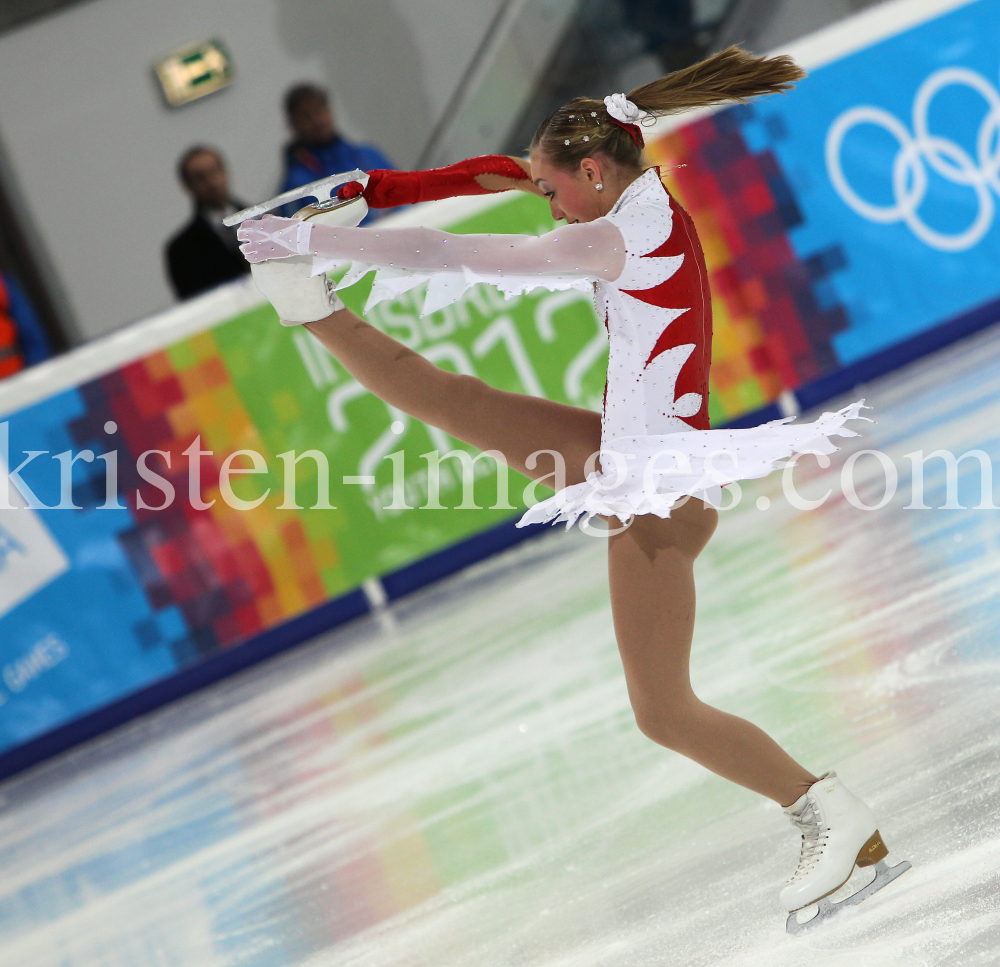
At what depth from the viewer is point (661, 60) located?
23.1 ft

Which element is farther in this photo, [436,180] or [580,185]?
[436,180]

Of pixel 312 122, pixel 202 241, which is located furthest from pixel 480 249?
pixel 312 122

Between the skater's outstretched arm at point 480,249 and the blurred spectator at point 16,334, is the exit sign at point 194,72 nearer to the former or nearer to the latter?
the blurred spectator at point 16,334

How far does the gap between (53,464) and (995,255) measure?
165 inches

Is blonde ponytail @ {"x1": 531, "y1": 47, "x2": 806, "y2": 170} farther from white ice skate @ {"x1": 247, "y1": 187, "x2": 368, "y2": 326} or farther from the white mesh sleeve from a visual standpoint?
white ice skate @ {"x1": 247, "y1": 187, "x2": 368, "y2": 326}

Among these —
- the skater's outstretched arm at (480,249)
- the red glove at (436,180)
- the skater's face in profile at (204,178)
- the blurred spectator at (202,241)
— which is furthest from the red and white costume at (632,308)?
the skater's face in profile at (204,178)

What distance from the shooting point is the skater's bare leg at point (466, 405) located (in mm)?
2025

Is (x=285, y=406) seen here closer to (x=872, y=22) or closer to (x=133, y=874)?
(x=133, y=874)

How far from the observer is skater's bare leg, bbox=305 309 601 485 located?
203 centimetres

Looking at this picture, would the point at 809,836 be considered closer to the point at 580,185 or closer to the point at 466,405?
the point at 466,405

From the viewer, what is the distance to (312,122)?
5.43m

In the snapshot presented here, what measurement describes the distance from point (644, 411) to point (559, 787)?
1073 mm

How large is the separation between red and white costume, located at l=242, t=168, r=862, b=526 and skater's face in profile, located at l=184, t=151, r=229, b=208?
353 cm

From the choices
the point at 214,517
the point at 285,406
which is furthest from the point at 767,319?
the point at 214,517
